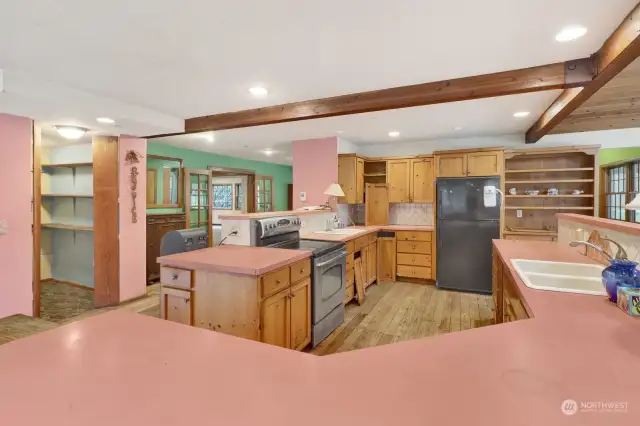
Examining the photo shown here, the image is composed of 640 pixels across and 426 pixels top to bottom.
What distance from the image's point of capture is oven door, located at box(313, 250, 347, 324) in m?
2.89

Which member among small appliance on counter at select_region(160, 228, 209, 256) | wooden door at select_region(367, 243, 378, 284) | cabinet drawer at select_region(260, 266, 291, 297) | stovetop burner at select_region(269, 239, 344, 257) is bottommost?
wooden door at select_region(367, 243, 378, 284)

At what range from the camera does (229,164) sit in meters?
7.09

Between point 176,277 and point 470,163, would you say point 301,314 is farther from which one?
point 470,163

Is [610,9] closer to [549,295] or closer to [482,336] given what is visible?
[549,295]

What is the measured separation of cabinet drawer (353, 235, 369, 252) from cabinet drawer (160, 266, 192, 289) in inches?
89.7

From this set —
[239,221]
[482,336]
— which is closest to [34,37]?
[239,221]

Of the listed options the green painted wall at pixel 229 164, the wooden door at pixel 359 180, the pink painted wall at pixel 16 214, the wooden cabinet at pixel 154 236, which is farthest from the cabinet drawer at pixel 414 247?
the pink painted wall at pixel 16 214

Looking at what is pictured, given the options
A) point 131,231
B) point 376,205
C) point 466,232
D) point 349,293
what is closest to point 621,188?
point 466,232

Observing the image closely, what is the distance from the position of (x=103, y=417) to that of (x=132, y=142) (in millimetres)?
4522

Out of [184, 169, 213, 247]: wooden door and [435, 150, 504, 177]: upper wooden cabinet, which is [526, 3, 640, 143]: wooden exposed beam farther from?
[184, 169, 213, 247]: wooden door

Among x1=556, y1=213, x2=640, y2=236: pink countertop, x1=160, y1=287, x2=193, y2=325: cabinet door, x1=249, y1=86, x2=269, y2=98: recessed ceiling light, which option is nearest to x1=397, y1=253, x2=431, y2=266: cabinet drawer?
x1=556, y1=213, x2=640, y2=236: pink countertop

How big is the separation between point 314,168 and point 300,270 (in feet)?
9.49

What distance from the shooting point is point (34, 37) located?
202 cm

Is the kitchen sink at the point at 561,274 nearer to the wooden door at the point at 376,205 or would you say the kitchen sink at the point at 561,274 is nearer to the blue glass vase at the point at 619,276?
the blue glass vase at the point at 619,276
